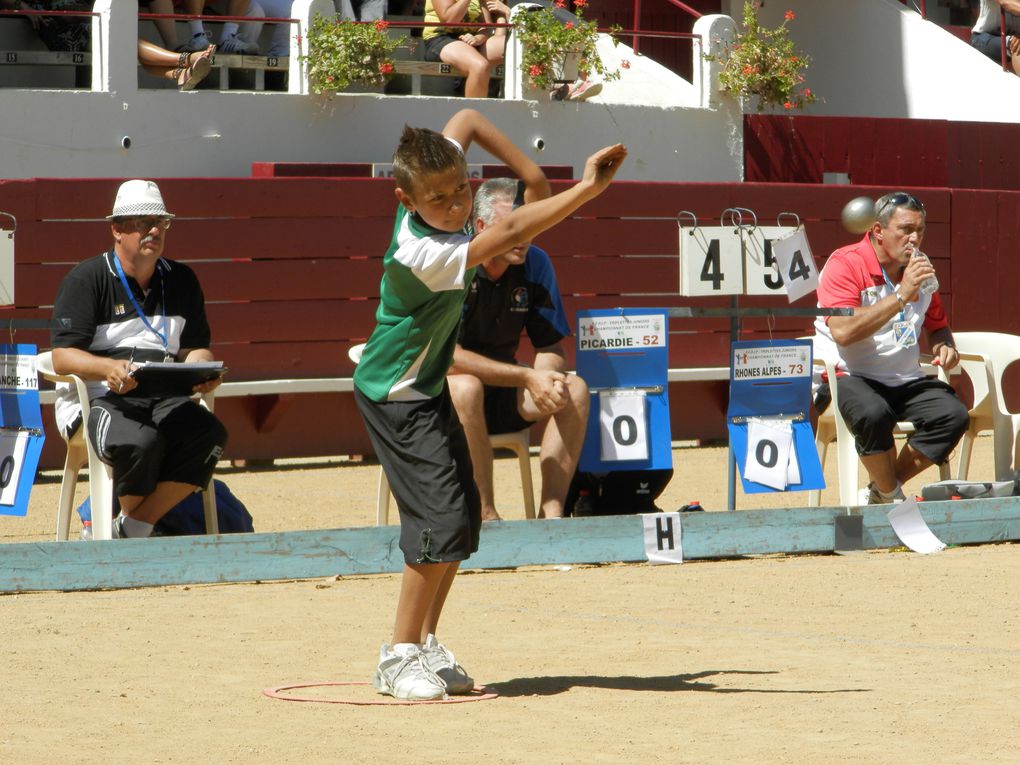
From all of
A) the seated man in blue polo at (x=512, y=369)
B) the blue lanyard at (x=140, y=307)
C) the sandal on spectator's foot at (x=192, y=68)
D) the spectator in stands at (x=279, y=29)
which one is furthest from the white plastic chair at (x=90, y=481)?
the spectator in stands at (x=279, y=29)

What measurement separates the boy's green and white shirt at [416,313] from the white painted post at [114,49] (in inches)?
288

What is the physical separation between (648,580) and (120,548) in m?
1.87

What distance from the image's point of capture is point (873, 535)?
7.27 metres

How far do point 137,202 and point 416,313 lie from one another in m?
2.28

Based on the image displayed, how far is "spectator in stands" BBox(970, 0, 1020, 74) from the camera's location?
17156 mm

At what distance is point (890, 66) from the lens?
56.2 ft

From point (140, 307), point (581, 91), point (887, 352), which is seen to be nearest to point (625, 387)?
point (887, 352)

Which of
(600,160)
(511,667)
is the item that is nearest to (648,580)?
(511,667)

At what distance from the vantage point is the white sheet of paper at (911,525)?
725 centimetres

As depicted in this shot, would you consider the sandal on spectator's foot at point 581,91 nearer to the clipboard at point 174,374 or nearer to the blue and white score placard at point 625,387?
the blue and white score placard at point 625,387

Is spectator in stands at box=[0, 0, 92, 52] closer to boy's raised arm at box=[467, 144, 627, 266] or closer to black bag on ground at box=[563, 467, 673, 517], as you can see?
black bag on ground at box=[563, 467, 673, 517]

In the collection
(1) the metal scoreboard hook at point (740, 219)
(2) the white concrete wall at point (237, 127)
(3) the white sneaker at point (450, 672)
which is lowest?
(3) the white sneaker at point (450, 672)

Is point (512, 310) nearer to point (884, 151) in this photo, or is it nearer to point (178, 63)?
point (178, 63)

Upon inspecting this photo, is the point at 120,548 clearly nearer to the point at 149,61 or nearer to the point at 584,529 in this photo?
the point at 584,529
